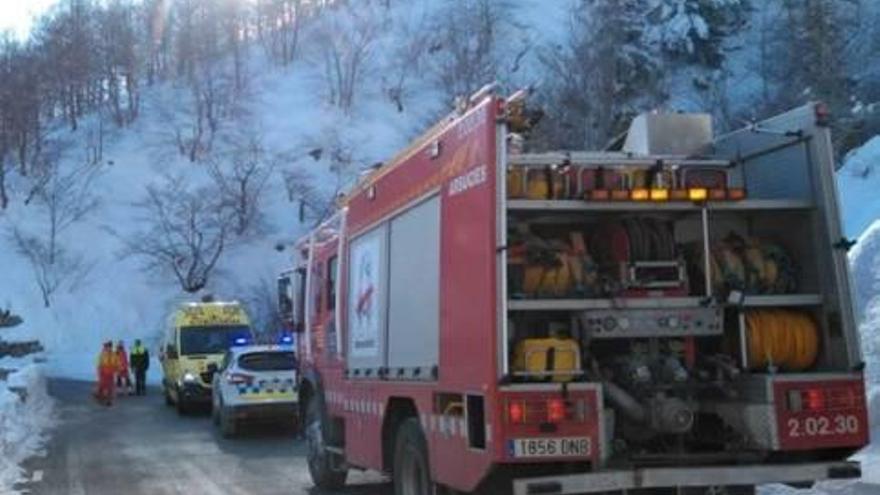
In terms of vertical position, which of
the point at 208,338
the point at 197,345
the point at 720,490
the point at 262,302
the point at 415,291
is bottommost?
the point at 720,490

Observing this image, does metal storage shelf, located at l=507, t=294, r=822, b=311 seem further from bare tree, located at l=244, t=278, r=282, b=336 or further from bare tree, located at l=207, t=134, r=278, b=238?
bare tree, located at l=207, t=134, r=278, b=238

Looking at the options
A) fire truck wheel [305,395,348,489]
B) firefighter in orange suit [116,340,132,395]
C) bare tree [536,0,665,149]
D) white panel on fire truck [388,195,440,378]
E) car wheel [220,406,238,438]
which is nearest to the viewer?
white panel on fire truck [388,195,440,378]

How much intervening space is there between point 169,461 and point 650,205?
1095 centimetres

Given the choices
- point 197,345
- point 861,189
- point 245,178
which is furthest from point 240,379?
point 245,178

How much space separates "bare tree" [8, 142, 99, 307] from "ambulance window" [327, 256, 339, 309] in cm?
4352

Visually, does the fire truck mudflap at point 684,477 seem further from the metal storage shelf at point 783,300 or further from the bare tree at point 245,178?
the bare tree at point 245,178

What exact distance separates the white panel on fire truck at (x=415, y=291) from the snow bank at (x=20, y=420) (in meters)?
6.84

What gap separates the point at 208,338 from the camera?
27500 mm

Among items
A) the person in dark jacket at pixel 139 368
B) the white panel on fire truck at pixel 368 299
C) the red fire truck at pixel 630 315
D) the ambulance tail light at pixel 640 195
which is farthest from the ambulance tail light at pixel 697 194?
the person in dark jacket at pixel 139 368

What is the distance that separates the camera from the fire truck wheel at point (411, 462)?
28.5ft

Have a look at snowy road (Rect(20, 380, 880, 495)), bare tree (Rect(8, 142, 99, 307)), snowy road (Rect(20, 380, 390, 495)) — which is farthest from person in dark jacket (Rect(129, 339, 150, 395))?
bare tree (Rect(8, 142, 99, 307))

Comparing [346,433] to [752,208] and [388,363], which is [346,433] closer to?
[388,363]

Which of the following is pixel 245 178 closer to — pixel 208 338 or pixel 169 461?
pixel 208 338

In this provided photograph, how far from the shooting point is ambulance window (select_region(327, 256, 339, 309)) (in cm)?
1226
